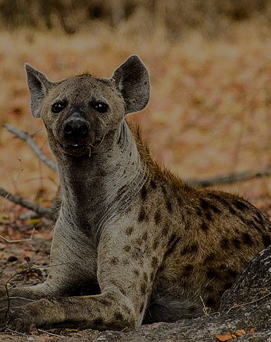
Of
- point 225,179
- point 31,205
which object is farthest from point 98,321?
point 225,179

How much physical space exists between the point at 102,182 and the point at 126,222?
0.31m

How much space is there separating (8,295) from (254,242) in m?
1.77

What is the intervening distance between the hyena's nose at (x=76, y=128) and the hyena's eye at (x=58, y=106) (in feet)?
1.14

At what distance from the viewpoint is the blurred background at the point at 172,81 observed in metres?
12.9

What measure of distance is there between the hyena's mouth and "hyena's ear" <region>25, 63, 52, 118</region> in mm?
683

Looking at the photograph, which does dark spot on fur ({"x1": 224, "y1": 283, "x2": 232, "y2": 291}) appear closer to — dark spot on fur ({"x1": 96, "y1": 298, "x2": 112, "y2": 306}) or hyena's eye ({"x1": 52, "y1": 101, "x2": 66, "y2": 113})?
dark spot on fur ({"x1": 96, "y1": 298, "x2": 112, "y2": 306})

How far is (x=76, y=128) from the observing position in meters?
4.89

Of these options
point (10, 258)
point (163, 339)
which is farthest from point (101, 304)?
point (10, 258)

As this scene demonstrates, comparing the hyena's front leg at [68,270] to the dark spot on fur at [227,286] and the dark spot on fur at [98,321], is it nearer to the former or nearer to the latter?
the dark spot on fur at [98,321]

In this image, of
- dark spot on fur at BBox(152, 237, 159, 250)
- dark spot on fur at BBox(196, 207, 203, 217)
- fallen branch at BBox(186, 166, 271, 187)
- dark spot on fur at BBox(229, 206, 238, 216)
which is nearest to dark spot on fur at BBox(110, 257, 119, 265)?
dark spot on fur at BBox(152, 237, 159, 250)

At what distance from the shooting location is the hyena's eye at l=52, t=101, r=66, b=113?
5262 mm

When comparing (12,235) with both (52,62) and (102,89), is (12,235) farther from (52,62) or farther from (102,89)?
(52,62)

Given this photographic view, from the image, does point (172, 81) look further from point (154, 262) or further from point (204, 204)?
point (154, 262)

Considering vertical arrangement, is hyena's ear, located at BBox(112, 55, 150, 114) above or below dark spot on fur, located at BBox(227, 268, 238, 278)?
above
